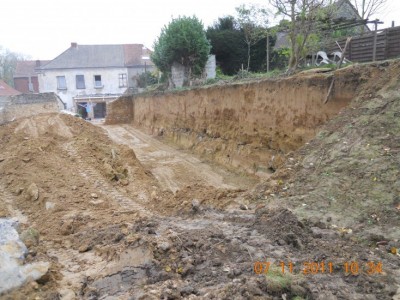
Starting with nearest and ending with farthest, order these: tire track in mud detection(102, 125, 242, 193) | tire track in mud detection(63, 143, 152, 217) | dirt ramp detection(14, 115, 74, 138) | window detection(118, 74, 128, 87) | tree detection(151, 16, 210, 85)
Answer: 1. tire track in mud detection(63, 143, 152, 217)
2. tire track in mud detection(102, 125, 242, 193)
3. dirt ramp detection(14, 115, 74, 138)
4. tree detection(151, 16, 210, 85)
5. window detection(118, 74, 128, 87)

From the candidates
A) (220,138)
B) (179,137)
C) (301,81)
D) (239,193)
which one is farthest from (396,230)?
(179,137)

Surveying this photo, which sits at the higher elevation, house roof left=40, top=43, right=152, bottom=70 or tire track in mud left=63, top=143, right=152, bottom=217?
house roof left=40, top=43, right=152, bottom=70

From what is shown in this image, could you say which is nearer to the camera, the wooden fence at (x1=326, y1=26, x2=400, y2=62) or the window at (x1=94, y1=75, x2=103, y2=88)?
the wooden fence at (x1=326, y1=26, x2=400, y2=62)

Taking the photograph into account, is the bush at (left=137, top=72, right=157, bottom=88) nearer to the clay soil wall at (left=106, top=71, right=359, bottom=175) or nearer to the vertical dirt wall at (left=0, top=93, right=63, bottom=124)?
the vertical dirt wall at (left=0, top=93, right=63, bottom=124)

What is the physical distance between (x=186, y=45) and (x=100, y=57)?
27.7 meters

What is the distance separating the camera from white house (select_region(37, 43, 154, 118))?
42594 millimetres

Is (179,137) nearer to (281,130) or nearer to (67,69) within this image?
(281,130)

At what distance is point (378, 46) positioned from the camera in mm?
11930

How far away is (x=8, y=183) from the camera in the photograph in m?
8.29

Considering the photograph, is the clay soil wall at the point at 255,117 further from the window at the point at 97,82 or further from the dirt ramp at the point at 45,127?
the window at the point at 97,82
